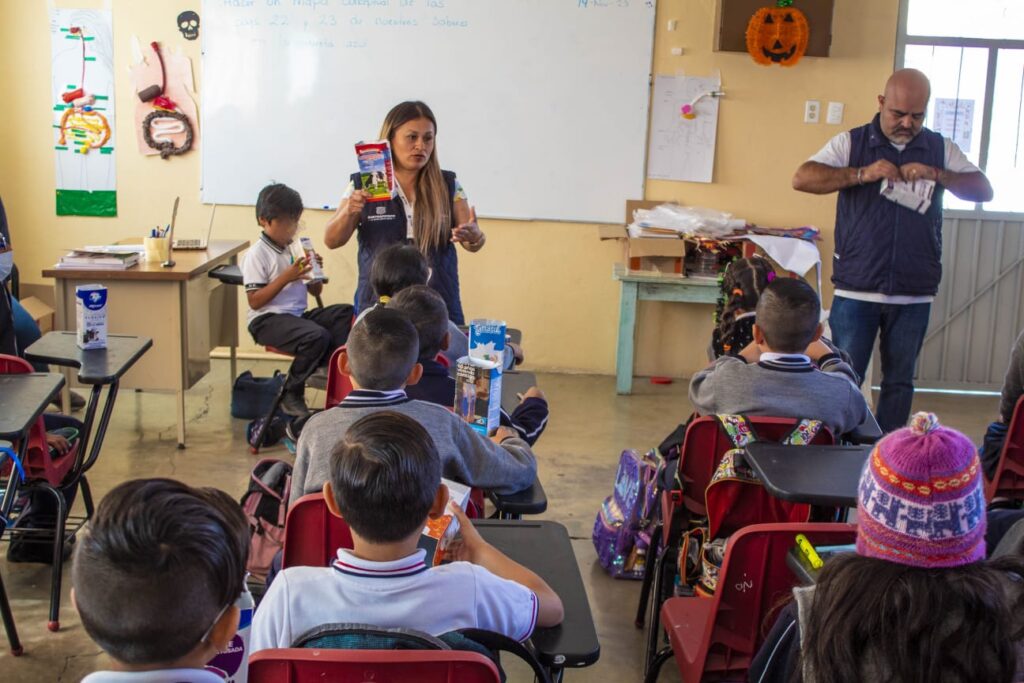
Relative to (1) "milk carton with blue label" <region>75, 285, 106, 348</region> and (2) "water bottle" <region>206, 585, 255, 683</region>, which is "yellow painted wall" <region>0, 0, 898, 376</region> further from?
(2) "water bottle" <region>206, 585, 255, 683</region>

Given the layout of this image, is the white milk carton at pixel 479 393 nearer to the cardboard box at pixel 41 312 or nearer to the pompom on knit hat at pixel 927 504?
the pompom on knit hat at pixel 927 504

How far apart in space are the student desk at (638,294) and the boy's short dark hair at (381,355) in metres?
3.78

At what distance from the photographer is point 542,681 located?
175cm

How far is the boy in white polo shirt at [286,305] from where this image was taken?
4.87 m

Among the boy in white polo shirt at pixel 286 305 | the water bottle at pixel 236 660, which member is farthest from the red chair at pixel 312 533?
the boy in white polo shirt at pixel 286 305

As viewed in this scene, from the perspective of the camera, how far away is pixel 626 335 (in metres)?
6.16

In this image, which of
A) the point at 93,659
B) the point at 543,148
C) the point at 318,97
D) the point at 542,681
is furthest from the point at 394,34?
the point at 542,681

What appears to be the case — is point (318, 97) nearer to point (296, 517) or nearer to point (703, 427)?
point (703, 427)

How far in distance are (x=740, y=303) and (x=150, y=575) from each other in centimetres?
258

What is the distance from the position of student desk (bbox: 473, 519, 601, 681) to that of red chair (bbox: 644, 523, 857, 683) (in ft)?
0.95

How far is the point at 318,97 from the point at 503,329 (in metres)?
3.93

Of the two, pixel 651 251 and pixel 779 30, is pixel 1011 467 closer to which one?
pixel 651 251

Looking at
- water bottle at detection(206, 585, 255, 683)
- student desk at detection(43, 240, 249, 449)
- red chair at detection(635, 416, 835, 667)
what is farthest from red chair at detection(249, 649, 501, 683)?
student desk at detection(43, 240, 249, 449)

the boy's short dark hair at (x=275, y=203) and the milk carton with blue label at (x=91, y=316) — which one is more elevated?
the boy's short dark hair at (x=275, y=203)
